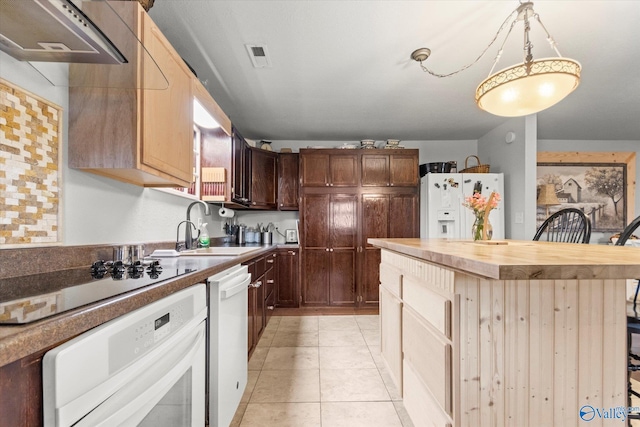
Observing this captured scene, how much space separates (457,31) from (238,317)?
7.77 feet

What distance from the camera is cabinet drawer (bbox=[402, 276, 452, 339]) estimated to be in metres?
1.01

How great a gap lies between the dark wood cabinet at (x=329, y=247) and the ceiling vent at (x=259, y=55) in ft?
6.00

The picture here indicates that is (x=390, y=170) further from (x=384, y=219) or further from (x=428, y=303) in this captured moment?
(x=428, y=303)

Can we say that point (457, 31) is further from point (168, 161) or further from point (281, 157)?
point (281, 157)

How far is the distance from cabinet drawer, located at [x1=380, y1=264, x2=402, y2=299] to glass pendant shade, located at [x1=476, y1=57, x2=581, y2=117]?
1208 mm

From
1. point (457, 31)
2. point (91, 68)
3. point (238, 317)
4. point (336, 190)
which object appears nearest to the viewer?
point (91, 68)

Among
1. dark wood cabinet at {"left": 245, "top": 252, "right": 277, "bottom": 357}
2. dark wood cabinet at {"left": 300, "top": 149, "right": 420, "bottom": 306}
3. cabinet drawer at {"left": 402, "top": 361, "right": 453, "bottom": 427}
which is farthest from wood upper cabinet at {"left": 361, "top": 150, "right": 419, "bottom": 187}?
cabinet drawer at {"left": 402, "top": 361, "right": 453, "bottom": 427}

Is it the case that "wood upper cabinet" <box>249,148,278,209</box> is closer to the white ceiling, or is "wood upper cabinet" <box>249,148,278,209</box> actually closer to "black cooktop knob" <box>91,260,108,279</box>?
the white ceiling

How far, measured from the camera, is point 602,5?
163cm

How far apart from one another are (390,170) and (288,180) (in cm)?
148

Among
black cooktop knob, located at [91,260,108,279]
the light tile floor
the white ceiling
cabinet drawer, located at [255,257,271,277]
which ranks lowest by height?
the light tile floor

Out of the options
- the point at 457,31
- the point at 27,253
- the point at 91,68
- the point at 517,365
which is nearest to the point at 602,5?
the point at 457,31

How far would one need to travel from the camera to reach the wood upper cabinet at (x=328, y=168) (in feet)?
12.2

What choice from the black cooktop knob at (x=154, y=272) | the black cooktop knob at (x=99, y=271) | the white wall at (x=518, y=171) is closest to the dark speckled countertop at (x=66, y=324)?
the black cooktop knob at (x=154, y=272)
